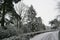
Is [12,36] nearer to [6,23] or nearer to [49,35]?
[6,23]

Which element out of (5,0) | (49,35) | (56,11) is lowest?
(49,35)

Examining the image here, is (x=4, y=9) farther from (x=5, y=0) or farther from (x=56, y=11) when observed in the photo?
(x=56, y=11)

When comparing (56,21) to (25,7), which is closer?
(56,21)

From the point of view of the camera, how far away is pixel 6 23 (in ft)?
21.3

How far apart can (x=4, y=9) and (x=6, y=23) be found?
0.90m

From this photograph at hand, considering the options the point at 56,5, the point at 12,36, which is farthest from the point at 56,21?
the point at 12,36

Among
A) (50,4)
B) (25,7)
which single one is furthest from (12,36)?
(25,7)

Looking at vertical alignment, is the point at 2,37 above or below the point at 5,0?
below

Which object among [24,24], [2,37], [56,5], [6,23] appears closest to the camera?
[2,37]

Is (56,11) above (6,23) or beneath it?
above

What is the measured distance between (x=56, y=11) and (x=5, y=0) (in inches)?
124

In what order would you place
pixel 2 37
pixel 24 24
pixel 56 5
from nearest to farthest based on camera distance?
pixel 2 37, pixel 56 5, pixel 24 24

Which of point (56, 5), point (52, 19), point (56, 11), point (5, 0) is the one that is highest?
point (5, 0)

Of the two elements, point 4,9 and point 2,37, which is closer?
point 2,37
